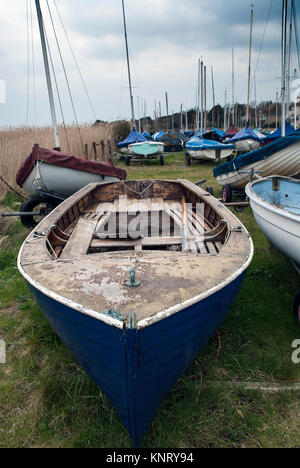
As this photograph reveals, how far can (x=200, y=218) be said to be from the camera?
490 centimetres

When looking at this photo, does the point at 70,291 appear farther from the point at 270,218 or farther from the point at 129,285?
the point at 270,218

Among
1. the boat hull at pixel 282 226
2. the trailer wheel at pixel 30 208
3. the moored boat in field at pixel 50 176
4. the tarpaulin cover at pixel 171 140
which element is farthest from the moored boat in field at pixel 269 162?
the tarpaulin cover at pixel 171 140

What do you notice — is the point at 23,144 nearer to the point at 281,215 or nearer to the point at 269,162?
the point at 269,162

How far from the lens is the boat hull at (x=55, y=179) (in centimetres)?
694

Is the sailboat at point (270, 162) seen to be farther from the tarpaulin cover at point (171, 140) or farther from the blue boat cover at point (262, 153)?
the tarpaulin cover at point (171, 140)

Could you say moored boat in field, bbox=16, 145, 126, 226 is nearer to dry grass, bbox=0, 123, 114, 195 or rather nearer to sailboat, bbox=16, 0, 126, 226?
sailboat, bbox=16, 0, 126, 226

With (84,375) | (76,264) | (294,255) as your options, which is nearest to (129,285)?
(76,264)

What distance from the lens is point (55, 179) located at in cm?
720

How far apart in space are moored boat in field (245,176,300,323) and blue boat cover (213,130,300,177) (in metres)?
1.70

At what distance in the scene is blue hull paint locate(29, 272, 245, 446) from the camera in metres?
1.82

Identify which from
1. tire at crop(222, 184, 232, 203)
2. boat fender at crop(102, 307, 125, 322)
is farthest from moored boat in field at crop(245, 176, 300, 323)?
boat fender at crop(102, 307, 125, 322)

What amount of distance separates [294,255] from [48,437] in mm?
2867

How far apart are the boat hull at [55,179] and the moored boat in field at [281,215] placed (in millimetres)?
3994
